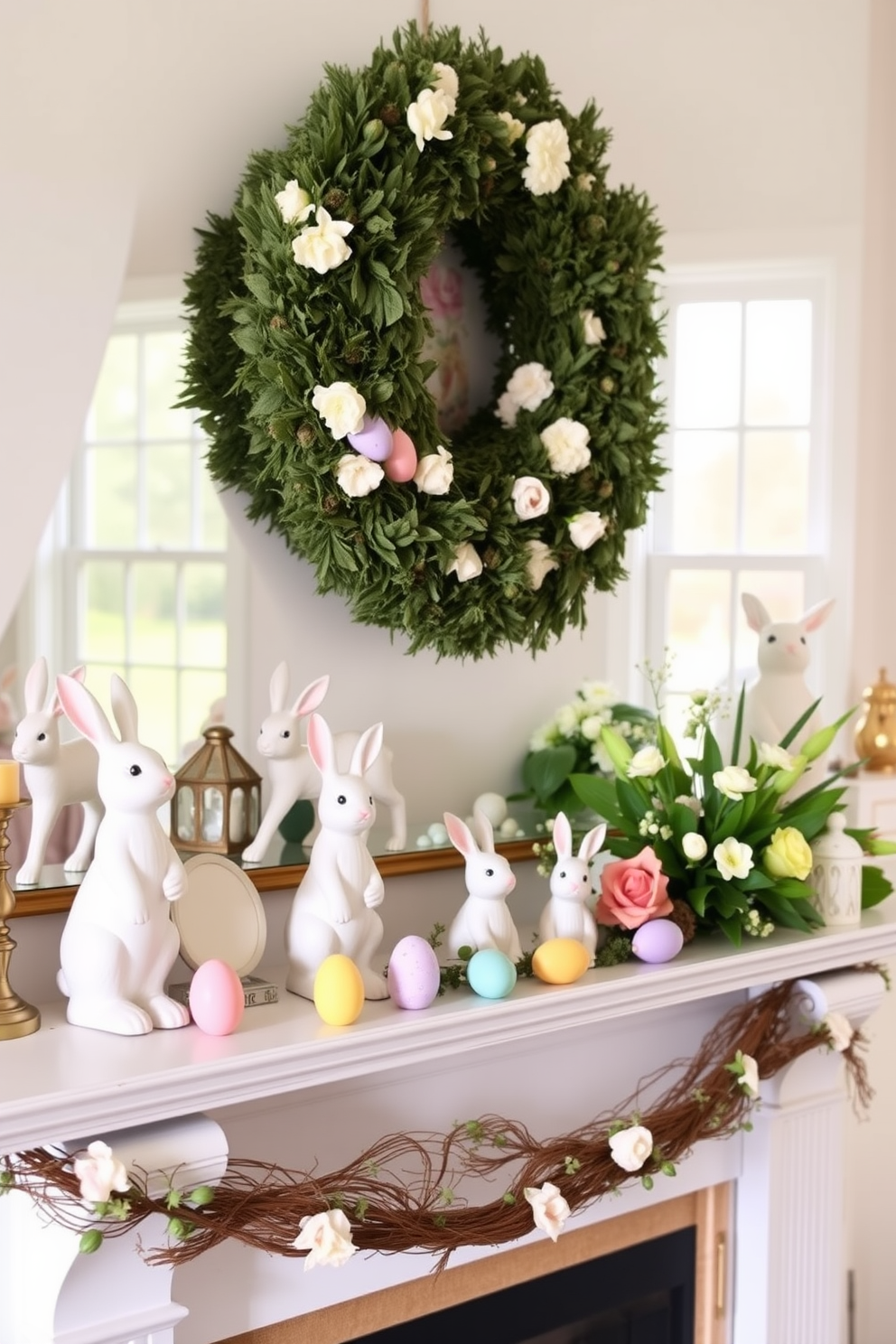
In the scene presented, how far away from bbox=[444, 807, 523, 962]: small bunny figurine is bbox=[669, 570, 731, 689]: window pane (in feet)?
2.75

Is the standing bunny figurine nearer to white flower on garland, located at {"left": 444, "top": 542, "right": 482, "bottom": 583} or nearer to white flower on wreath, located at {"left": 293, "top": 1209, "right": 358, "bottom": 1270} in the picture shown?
white flower on wreath, located at {"left": 293, "top": 1209, "right": 358, "bottom": 1270}

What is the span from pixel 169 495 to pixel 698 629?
3.61ft

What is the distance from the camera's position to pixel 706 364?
2.43m

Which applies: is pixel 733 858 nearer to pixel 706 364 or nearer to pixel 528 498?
pixel 528 498

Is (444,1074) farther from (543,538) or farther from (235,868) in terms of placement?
(543,538)

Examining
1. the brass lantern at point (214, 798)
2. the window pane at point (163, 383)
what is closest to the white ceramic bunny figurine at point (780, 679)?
the brass lantern at point (214, 798)

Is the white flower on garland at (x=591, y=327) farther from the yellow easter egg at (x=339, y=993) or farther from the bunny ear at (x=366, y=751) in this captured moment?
Result: the yellow easter egg at (x=339, y=993)

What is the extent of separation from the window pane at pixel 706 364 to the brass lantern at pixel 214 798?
112 cm

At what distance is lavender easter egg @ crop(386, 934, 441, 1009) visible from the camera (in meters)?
1.54

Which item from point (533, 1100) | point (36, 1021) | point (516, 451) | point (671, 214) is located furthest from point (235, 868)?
point (671, 214)

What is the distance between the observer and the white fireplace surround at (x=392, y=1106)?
53.8 inches

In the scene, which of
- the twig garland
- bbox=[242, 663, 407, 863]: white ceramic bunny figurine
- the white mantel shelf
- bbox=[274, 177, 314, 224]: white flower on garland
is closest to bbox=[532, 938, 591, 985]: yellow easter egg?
the white mantel shelf

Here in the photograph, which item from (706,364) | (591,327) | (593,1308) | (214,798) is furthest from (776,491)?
(593,1308)

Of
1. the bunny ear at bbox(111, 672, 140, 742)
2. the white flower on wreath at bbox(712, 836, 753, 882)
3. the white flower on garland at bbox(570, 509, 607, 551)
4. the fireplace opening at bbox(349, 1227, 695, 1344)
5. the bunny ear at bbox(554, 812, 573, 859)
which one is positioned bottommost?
the fireplace opening at bbox(349, 1227, 695, 1344)
